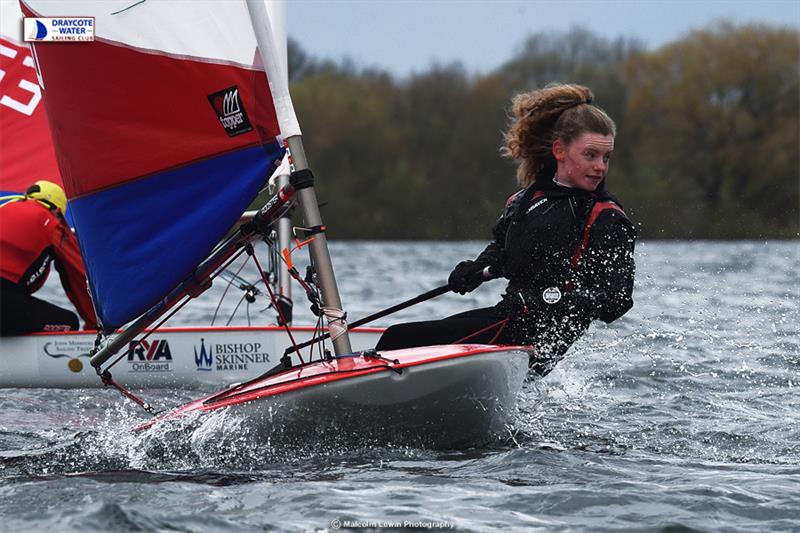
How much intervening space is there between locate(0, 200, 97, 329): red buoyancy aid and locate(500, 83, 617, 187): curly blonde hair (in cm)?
Answer: 321

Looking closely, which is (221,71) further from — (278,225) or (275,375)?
(278,225)

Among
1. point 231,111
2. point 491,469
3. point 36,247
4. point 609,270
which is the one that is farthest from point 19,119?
point 491,469

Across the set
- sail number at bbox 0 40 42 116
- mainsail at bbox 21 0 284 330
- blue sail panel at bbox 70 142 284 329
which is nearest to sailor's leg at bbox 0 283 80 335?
sail number at bbox 0 40 42 116

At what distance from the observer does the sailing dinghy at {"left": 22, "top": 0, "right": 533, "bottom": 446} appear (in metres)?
4.05

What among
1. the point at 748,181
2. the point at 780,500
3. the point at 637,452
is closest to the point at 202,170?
the point at 637,452

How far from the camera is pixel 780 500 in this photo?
3.46 meters

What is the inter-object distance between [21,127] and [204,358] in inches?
75.1

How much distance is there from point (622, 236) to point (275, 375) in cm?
128

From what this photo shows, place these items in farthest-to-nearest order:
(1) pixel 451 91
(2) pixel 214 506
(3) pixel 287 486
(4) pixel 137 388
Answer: (1) pixel 451 91, (4) pixel 137 388, (3) pixel 287 486, (2) pixel 214 506

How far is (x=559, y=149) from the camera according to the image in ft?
14.5

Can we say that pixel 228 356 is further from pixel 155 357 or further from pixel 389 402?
pixel 389 402

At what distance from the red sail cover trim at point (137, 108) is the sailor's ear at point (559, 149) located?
102 cm

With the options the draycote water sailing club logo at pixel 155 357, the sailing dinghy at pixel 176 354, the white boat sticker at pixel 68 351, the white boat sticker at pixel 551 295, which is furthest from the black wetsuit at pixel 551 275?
the white boat sticker at pixel 68 351

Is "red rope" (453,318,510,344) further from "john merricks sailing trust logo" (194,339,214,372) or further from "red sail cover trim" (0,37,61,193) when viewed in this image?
"red sail cover trim" (0,37,61,193)
